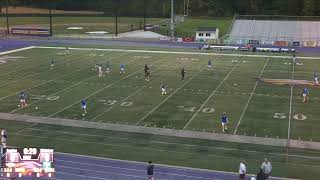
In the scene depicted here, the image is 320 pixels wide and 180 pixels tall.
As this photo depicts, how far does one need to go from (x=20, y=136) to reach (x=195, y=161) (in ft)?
34.1

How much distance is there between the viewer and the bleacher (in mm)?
82188

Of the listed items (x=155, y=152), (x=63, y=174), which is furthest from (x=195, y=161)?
(x=63, y=174)

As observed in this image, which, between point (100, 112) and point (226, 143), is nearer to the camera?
point (226, 143)

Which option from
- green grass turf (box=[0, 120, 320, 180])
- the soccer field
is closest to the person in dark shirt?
green grass turf (box=[0, 120, 320, 180])

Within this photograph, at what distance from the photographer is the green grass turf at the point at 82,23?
3885 inches

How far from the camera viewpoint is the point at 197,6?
11806 centimetres

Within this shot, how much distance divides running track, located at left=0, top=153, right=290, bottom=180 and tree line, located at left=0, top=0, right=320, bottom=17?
82.6 meters

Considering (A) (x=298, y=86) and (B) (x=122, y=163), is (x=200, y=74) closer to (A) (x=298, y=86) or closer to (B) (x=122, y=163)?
(A) (x=298, y=86)

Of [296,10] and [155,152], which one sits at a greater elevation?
[296,10]

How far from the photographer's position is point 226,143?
2570 cm

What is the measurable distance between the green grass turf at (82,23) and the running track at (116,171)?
73685mm

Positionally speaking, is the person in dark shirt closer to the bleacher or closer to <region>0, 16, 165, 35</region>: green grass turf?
the bleacher

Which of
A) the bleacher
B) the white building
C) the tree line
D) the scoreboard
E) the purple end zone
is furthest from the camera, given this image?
the tree line

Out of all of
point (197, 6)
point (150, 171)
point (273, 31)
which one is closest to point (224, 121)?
point (150, 171)
